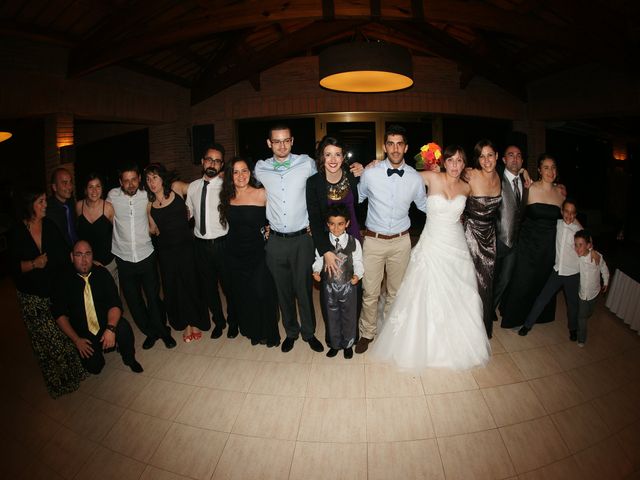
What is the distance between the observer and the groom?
2951 mm

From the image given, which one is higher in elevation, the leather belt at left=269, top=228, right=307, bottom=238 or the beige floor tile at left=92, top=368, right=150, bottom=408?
the leather belt at left=269, top=228, right=307, bottom=238

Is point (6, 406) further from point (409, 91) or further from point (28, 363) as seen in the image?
point (409, 91)

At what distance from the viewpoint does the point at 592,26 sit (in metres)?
5.04

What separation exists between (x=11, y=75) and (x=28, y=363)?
169 inches

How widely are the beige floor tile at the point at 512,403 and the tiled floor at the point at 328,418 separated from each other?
10 millimetres

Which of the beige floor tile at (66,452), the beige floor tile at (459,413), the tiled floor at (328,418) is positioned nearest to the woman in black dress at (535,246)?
the tiled floor at (328,418)

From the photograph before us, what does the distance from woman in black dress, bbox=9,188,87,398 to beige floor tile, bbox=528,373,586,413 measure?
3.50 metres

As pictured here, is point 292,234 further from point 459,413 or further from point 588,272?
point 588,272

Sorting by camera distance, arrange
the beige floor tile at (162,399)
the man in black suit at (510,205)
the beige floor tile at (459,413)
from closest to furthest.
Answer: the beige floor tile at (459,413) < the beige floor tile at (162,399) < the man in black suit at (510,205)

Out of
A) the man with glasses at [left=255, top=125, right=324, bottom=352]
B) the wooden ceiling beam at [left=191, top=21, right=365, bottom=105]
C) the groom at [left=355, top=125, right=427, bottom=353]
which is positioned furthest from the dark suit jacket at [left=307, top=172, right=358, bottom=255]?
the wooden ceiling beam at [left=191, top=21, right=365, bottom=105]

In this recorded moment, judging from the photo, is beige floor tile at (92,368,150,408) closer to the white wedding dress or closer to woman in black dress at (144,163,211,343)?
woman in black dress at (144,163,211,343)

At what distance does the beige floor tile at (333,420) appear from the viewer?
228 cm

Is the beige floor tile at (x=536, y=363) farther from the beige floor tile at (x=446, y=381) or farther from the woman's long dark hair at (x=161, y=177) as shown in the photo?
the woman's long dark hair at (x=161, y=177)

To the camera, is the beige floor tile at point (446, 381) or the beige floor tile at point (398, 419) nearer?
the beige floor tile at point (398, 419)
